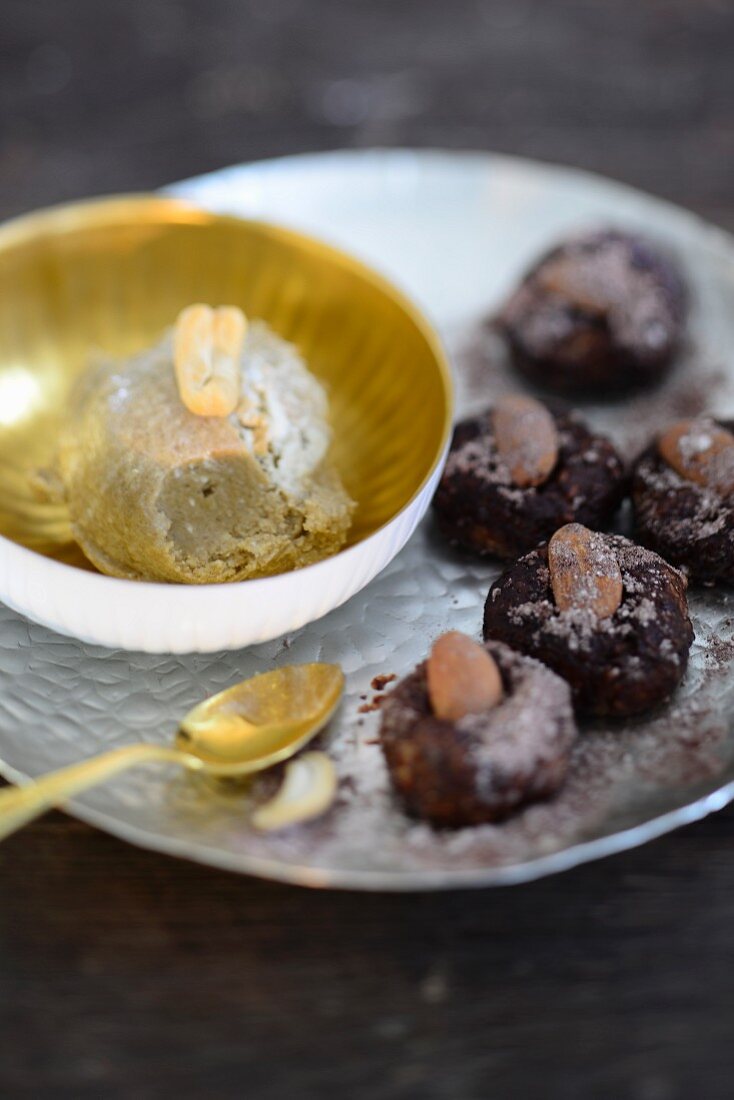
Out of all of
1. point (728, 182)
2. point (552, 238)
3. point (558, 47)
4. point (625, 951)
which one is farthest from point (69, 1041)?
point (558, 47)

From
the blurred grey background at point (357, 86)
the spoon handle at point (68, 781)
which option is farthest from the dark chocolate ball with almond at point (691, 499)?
the blurred grey background at point (357, 86)

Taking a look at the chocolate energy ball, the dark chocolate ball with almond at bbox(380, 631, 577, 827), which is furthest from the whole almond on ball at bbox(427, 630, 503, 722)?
the chocolate energy ball

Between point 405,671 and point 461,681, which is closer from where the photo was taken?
point 461,681

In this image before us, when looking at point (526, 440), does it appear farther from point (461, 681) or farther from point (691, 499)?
point (461, 681)

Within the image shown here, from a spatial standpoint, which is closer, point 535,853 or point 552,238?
point 535,853

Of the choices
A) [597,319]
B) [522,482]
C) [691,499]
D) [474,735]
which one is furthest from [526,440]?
[474,735]

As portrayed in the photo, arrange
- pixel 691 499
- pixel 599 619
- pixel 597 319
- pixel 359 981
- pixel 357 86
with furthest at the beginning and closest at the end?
pixel 357 86 → pixel 597 319 → pixel 691 499 → pixel 599 619 → pixel 359 981

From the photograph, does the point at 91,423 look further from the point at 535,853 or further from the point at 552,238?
the point at 552,238
